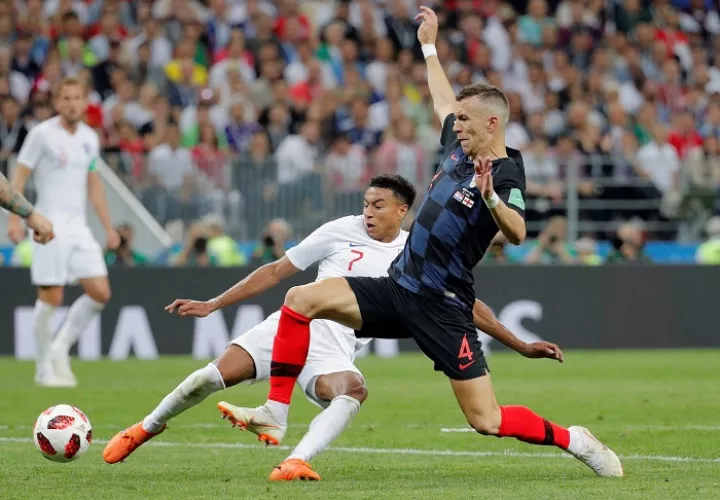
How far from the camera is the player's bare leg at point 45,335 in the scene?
1288 centimetres

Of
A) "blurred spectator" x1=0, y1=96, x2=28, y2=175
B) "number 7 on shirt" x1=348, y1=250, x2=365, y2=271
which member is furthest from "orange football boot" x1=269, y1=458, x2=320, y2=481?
"blurred spectator" x1=0, y1=96, x2=28, y2=175

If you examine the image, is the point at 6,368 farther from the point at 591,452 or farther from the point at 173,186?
→ the point at 591,452

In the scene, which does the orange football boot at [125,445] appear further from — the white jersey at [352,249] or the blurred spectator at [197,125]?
the blurred spectator at [197,125]

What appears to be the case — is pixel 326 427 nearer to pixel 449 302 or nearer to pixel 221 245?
pixel 449 302

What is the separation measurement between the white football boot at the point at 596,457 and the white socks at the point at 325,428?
117cm

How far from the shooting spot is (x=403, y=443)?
9.24 meters

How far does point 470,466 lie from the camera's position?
8.06 m

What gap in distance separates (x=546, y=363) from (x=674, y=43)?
29.4 feet

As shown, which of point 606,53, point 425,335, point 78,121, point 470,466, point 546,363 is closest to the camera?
point 425,335

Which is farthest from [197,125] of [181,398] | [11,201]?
[181,398]

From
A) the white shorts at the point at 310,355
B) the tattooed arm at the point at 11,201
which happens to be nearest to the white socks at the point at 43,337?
the tattooed arm at the point at 11,201

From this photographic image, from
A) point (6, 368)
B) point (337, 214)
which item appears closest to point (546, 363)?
point (337, 214)

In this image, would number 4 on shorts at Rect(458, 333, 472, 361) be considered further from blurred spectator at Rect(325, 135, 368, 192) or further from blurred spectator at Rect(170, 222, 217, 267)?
blurred spectator at Rect(325, 135, 368, 192)

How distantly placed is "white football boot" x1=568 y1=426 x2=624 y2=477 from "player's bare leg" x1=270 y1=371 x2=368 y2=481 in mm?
1171
